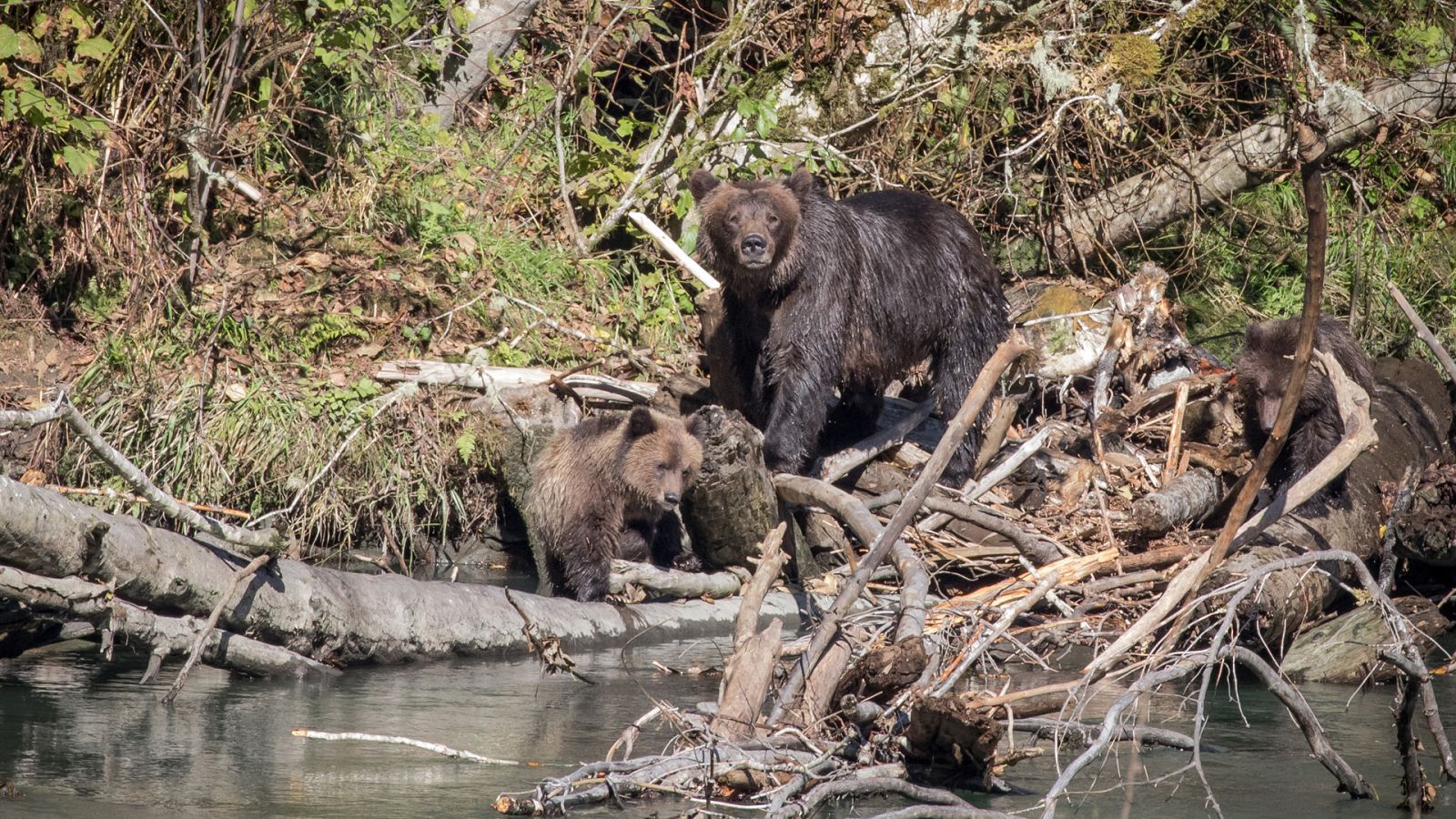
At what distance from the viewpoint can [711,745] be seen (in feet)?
15.0

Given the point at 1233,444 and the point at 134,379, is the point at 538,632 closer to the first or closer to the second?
the point at 134,379

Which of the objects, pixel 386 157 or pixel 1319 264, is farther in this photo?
pixel 386 157

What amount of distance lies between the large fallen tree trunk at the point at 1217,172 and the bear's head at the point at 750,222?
3.66 metres

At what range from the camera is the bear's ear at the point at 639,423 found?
788 centimetres

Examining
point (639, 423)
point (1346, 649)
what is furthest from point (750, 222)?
point (1346, 649)

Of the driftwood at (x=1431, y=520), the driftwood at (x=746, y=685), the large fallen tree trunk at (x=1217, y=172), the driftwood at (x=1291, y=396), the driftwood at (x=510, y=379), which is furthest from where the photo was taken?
the large fallen tree trunk at (x=1217, y=172)

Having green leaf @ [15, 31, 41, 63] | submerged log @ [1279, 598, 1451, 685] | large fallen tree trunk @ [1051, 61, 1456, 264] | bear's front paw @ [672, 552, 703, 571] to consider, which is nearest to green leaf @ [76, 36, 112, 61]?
green leaf @ [15, 31, 41, 63]

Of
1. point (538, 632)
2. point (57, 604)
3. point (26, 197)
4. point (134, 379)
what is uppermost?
point (26, 197)

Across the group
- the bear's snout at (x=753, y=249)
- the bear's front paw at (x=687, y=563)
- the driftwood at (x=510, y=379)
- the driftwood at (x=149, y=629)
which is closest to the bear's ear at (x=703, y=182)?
the bear's snout at (x=753, y=249)

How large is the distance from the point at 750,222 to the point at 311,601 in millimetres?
3290

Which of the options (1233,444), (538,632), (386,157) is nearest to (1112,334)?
(1233,444)

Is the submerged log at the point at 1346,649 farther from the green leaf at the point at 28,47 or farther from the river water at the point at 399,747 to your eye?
the green leaf at the point at 28,47

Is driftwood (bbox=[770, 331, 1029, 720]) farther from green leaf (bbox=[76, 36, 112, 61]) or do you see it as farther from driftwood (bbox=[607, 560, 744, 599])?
green leaf (bbox=[76, 36, 112, 61])

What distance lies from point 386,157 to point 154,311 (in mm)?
2275
